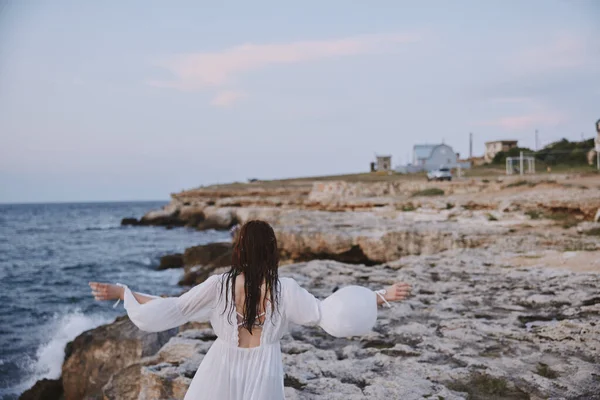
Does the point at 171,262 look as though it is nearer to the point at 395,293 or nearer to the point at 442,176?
the point at 442,176

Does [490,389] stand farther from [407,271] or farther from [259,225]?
[407,271]

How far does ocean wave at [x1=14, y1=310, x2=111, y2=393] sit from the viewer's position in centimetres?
932

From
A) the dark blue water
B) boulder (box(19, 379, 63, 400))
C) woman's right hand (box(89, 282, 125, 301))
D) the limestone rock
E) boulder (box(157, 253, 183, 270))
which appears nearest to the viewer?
woman's right hand (box(89, 282, 125, 301))

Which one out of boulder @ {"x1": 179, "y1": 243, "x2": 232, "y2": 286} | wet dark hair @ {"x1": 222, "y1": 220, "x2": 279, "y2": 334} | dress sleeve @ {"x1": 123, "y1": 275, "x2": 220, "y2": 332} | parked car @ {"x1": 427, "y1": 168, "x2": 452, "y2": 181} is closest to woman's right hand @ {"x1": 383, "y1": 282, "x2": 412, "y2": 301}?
wet dark hair @ {"x1": 222, "y1": 220, "x2": 279, "y2": 334}

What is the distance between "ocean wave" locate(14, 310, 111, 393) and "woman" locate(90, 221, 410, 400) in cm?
752

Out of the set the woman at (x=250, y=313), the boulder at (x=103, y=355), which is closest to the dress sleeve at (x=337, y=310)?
the woman at (x=250, y=313)

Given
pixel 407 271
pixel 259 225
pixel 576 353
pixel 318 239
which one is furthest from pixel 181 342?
pixel 318 239

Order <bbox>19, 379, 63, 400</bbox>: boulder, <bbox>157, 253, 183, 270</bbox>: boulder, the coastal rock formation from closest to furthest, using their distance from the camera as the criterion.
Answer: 1. the coastal rock formation
2. <bbox>19, 379, 63, 400</bbox>: boulder
3. <bbox>157, 253, 183, 270</bbox>: boulder

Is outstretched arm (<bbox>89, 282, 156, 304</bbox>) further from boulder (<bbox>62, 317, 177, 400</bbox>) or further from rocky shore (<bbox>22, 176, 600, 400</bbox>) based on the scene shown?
boulder (<bbox>62, 317, 177, 400</bbox>)

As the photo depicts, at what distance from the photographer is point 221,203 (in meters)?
51.6

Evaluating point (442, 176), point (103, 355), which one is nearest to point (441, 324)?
point (103, 355)

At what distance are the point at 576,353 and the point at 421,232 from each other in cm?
672

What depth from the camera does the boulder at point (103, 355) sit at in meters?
6.60

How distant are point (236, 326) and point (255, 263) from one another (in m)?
0.39
